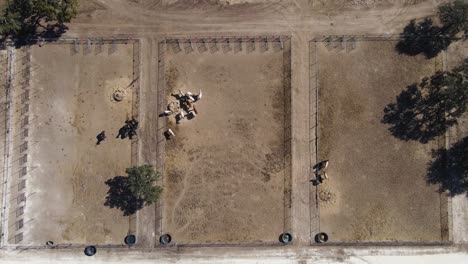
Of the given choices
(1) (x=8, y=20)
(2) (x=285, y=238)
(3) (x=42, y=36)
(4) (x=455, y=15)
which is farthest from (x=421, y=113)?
(1) (x=8, y=20)

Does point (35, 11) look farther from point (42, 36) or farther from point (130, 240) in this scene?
point (130, 240)

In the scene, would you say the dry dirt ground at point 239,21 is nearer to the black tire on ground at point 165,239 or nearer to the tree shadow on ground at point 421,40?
the tree shadow on ground at point 421,40

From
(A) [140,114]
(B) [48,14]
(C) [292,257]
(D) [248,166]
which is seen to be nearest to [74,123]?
(A) [140,114]

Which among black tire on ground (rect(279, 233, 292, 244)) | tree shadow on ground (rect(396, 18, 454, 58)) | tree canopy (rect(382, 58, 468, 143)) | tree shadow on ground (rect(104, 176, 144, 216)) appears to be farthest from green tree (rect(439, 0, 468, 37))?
tree shadow on ground (rect(104, 176, 144, 216))

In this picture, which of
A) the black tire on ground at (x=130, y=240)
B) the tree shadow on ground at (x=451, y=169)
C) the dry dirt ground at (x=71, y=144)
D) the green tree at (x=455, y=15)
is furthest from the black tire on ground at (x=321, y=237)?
the green tree at (x=455, y=15)

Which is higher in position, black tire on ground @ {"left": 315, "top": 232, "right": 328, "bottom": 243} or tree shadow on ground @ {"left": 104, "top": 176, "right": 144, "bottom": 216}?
tree shadow on ground @ {"left": 104, "top": 176, "right": 144, "bottom": 216}

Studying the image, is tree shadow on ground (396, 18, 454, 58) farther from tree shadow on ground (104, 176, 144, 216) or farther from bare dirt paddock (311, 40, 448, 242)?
tree shadow on ground (104, 176, 144, 216)

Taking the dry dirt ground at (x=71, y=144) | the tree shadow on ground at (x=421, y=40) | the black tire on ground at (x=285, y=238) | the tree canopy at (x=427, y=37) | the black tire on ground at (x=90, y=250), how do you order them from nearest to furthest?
the black tire on ground at (x=90, y=250)
the black tire on ground at (x=285, y=238)
the dry dirt ground at (x=71, y=144)
the tree canopy at (x=427, y=37)
the tree shadow on ground at (x=421, y=40)

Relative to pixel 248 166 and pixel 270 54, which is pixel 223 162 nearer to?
pixel 248 166
